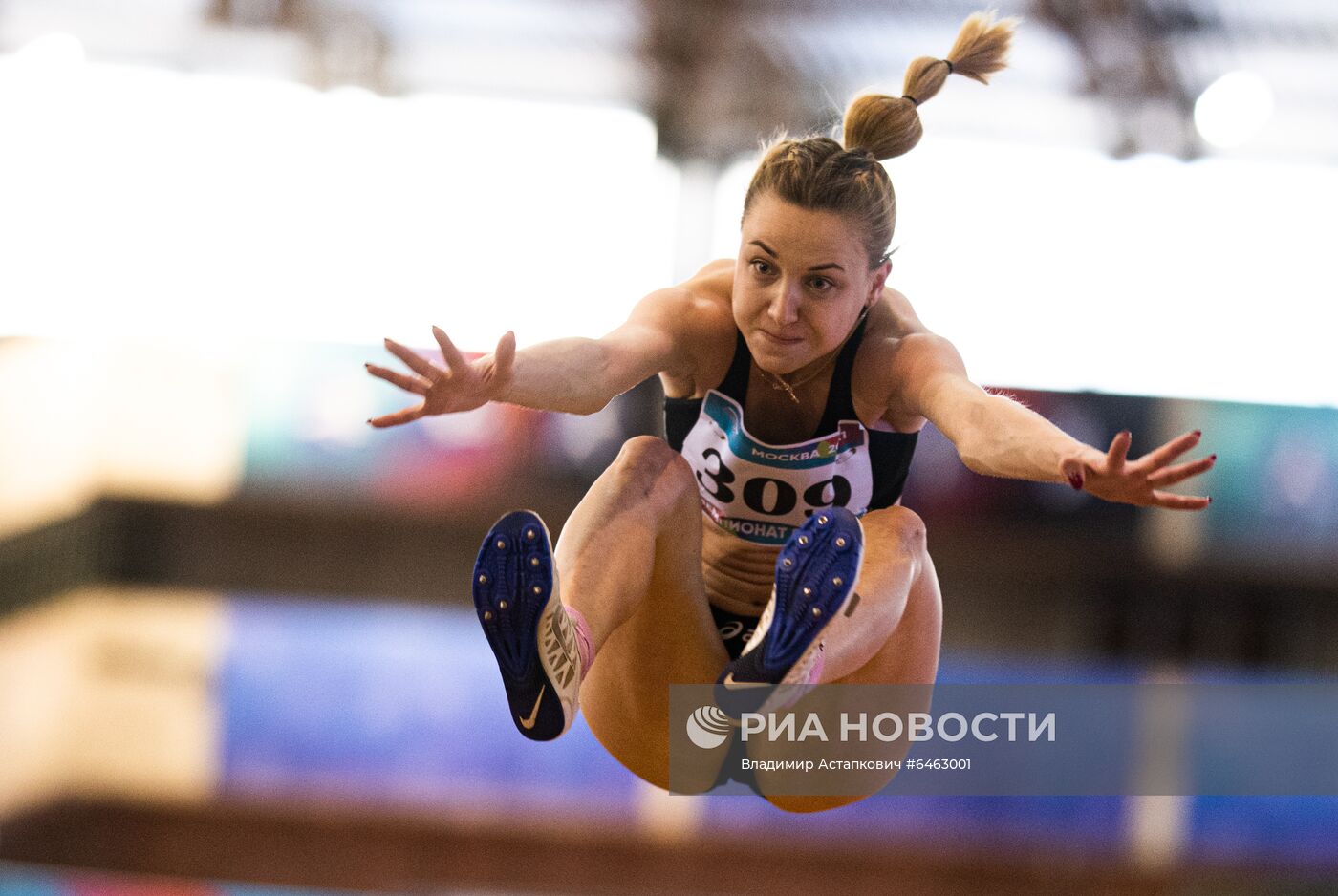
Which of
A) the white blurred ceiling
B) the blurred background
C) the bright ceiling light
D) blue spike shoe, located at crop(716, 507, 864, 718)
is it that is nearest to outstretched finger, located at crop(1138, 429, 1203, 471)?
blue spike shoe, located at crop(716, 507, 864, 718)

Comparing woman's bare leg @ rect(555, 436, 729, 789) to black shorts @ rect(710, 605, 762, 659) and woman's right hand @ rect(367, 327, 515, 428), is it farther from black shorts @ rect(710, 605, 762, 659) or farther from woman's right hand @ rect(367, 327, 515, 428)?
woman's right hand @ rect(367, 327, 515, 428)

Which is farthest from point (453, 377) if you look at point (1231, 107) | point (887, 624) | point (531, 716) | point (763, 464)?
point (1231, 107)

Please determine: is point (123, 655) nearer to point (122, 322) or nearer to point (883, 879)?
point (122, 322)

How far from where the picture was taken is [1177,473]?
120cm

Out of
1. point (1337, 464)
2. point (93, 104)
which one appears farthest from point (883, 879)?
point (93, 104)

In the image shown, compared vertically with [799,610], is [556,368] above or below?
above

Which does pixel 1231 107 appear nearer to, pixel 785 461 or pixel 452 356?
pixel 785 461

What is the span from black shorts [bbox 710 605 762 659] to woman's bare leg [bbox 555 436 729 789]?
0.07 meters

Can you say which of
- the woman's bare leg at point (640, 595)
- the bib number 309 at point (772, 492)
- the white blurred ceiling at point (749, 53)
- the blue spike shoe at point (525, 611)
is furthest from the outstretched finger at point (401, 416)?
the white blurred ceiling at point (749, 53)

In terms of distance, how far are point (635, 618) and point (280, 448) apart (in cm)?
365

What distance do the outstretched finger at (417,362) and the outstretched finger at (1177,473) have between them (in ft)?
2.40

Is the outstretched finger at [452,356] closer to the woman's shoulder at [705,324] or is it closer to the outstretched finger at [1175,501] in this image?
the woman's shoulder at [705,324]

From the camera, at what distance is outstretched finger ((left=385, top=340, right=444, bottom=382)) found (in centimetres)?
131

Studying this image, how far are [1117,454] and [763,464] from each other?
62 cm
